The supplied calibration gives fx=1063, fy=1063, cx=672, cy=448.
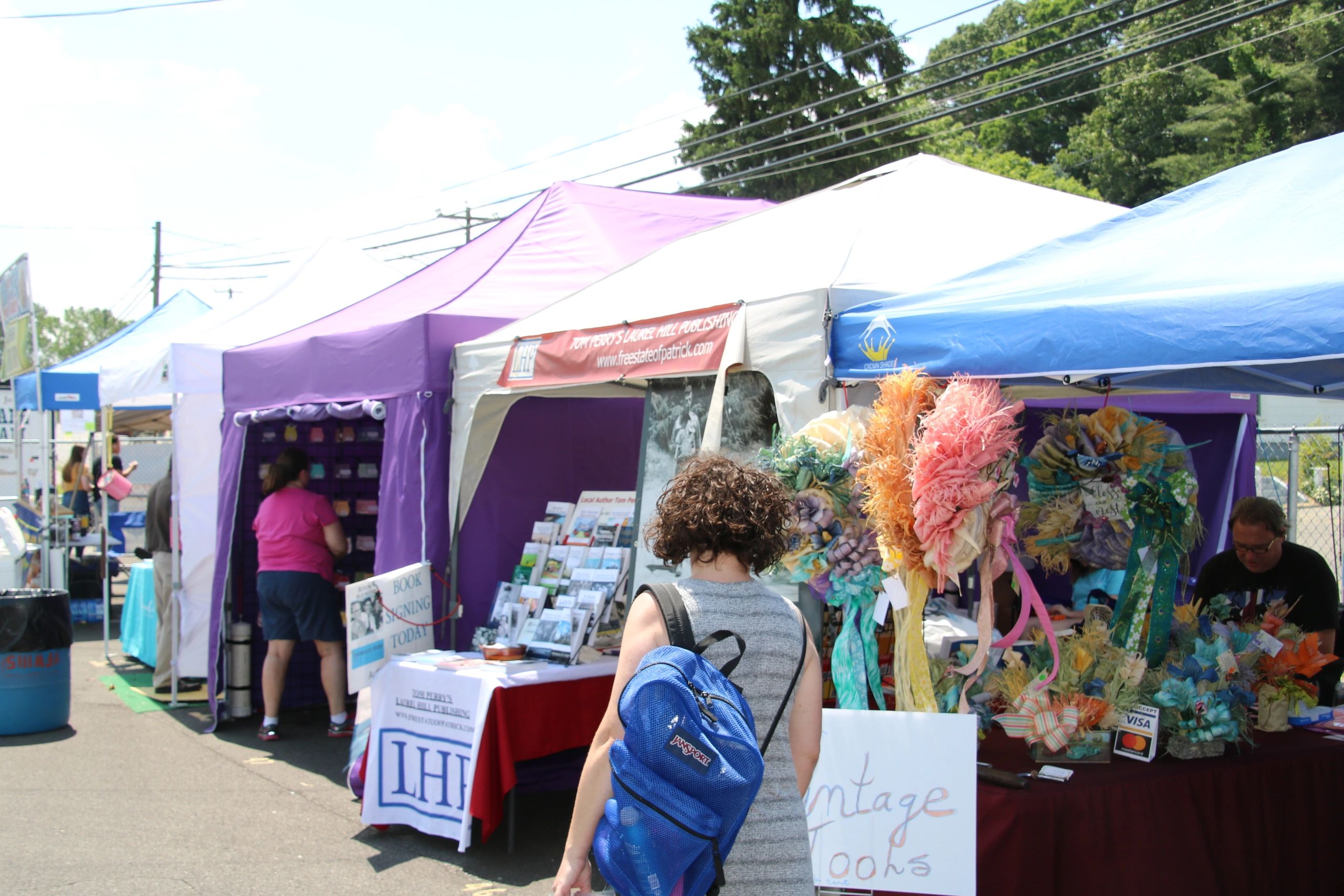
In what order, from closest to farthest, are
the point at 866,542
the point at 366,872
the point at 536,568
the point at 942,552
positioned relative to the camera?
the point at 942,552
the point at 866,542
the point at 366,872
the point at 536,568

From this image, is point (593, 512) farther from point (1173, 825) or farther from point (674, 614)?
point (674, 614)

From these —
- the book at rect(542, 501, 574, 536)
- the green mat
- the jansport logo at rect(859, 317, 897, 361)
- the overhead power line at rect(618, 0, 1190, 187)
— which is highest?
the overhead power line at rect(618, 0, 1190, 187)

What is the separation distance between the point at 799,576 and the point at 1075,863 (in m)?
1.10

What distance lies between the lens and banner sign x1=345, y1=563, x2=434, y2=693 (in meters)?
5.09

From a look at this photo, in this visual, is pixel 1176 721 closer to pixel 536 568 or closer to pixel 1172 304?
pixel 1172 304

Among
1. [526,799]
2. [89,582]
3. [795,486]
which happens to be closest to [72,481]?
[89,582]

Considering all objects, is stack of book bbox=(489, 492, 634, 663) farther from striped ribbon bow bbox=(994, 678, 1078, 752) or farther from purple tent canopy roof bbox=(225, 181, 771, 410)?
striped ribbon bow bbox=(994, 678, 1078, 752)

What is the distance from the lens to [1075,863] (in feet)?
9.79

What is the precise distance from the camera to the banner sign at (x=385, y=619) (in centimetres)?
509

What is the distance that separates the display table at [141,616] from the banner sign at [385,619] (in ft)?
14.5

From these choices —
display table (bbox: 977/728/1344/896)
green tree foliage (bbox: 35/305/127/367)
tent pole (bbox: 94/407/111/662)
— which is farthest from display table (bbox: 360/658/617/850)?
green tree foliage (bbox: 35/305/127/367)

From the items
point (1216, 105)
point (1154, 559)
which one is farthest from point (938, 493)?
point (1216, 105)

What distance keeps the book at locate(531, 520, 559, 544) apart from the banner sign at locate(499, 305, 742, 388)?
82 cm

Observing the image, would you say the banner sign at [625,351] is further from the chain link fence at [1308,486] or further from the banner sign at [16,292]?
the banner sign at [16,292]
